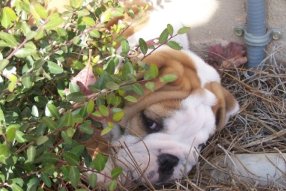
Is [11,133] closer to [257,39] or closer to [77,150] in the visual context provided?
[77,150]

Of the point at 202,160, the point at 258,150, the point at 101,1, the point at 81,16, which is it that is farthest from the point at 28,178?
the point at 258,150

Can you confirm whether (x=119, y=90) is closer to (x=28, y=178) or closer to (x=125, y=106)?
(x=28, y=178)

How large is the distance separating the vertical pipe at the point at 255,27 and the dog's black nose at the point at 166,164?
889 mm

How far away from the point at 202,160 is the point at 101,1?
82cm

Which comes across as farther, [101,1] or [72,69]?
[101,1]

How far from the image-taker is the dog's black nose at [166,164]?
86.6 inches

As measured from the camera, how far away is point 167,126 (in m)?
2.23

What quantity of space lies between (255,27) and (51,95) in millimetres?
1271

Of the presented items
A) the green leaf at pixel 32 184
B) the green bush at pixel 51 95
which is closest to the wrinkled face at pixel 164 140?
the green bush at pixel 51 95

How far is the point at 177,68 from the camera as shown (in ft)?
7.54

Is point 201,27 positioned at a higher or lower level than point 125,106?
lower

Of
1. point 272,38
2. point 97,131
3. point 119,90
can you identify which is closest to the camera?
point 119,90

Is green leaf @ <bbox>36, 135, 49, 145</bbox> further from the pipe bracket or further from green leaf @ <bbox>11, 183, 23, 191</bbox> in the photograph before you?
the pipe bracket

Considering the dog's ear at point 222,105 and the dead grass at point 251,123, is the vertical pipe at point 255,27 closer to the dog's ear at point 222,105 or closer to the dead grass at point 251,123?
the dead grass at point 251,123
